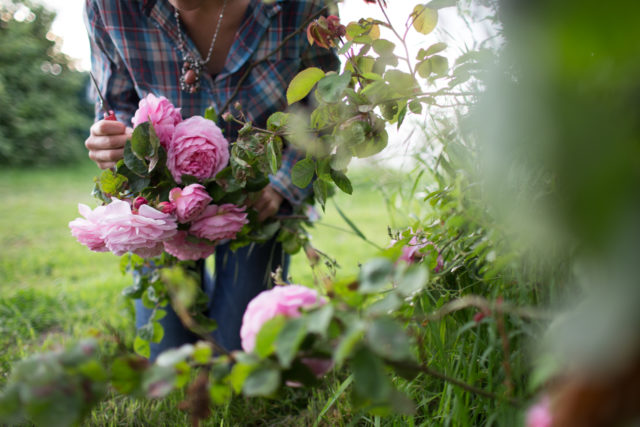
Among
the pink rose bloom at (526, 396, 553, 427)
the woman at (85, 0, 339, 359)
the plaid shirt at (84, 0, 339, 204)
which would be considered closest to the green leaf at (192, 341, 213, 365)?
the pink rose bloom at (526, 396, 553, 427)

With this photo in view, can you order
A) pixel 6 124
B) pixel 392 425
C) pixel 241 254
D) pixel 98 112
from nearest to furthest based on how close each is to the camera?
1. pixel 392 425
2. pixel 98 112
3. pixel 241 254
4. pixel 6 124

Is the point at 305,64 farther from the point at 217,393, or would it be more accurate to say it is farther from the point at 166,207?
the point at 217,393

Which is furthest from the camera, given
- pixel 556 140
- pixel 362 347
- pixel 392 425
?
pixel 392 425

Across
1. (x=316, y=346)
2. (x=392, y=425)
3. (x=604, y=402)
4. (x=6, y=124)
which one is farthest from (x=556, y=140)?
(x=6, y=124)

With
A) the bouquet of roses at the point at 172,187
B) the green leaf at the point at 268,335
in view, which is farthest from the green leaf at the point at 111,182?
the green leaf at the point at 268,335

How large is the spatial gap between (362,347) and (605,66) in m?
0.25

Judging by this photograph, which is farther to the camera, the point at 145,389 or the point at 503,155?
the point at 145,389

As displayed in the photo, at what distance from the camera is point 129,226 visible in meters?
0.67

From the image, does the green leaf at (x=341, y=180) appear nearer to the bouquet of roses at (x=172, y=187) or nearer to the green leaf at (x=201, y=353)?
the bouquet of roses at (x=172, y=187)

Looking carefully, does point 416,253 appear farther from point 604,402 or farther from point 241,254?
point 241,254

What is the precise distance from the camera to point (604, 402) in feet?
0.75

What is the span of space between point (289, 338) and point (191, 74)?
1003 millimetres

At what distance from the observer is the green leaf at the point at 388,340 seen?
0.32m

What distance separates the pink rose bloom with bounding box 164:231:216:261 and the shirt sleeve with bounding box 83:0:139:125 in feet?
1.97
